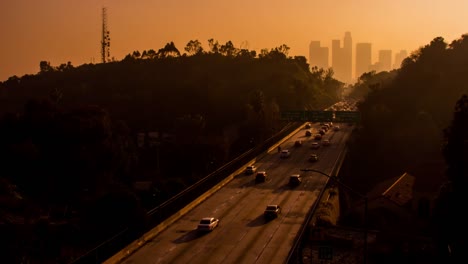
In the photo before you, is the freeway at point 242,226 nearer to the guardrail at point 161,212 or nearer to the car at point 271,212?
the car at point 271,212

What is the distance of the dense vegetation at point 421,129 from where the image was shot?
45.1m

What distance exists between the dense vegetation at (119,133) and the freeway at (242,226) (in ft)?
11.9

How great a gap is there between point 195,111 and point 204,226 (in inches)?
3808

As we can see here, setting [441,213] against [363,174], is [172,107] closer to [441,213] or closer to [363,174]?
[363,174]

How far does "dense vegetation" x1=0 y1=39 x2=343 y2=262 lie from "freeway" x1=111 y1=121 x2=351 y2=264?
3.64 m

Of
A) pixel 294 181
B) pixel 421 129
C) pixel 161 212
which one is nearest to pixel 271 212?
pixel 161 212

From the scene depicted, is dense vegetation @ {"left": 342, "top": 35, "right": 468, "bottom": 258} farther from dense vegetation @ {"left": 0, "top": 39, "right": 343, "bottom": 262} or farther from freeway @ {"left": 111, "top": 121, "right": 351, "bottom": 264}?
dense vegetation @ {"left": 0, "top": 39, "right": 343, "bottom": 262}

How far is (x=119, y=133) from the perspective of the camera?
277 feet

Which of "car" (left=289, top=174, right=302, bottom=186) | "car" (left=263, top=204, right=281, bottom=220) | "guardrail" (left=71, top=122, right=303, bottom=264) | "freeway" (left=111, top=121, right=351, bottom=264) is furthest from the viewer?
"car" (left=289, top=174, right=302, bottom=186)

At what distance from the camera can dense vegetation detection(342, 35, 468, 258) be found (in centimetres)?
4509

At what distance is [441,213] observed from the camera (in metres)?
43.1

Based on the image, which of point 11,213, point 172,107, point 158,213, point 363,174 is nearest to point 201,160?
point 363,174

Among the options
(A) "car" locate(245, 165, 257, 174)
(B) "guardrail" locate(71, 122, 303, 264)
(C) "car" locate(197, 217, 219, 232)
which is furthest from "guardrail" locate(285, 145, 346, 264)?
(A) "car" locate(245, 165, 257, 174)

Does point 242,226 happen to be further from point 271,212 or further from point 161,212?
point 161,212
